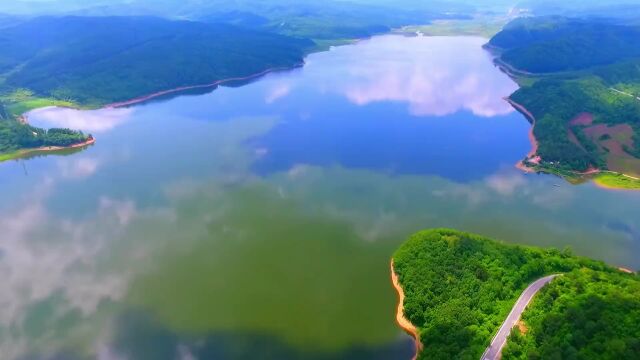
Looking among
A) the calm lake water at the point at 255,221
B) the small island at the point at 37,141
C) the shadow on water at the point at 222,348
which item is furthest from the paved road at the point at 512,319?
the small island at the point at 37,141

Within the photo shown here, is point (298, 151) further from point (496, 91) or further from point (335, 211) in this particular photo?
point (496, 91)

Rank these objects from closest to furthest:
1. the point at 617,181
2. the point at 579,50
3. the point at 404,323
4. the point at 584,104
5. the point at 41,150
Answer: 1. the point at 404,323
2. the point at 617,181
3. the point at 41,150
4. the point at 584,104
5. the point at 579,50

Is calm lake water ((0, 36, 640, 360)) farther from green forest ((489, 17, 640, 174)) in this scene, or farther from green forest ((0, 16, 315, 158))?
green forest ((0, 16, 315, 158))

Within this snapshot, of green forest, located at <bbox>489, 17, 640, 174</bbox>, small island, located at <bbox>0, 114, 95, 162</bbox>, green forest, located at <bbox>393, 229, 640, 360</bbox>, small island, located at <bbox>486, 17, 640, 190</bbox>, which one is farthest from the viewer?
small island, located at <bbox>0, 114, 95, 162</bbox>

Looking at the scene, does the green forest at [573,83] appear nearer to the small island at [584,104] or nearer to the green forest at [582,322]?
the small island at [584,104]

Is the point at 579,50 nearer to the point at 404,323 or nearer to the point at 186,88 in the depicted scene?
the point at 186,88

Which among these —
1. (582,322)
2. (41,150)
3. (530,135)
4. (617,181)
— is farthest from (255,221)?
(530,135)

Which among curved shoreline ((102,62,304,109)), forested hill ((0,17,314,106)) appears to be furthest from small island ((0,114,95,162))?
forested hill ((0,17,314,106))
